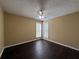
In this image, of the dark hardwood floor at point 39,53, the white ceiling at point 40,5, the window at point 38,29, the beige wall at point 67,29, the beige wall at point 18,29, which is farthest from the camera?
the window at point 38,29

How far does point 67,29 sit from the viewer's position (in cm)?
384

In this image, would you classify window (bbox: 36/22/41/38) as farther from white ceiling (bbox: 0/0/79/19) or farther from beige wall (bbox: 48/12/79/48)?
white ceiling (bbox: 0/0/79/19)

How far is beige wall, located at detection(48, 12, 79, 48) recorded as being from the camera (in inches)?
132

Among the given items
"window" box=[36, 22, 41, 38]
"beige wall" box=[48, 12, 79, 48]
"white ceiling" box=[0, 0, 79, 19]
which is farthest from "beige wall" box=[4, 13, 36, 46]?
"beige wall" box=[48, 12, 79, 48]

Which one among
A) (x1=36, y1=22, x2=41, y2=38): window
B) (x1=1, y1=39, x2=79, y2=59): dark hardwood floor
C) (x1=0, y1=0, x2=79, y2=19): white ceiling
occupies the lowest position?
(x1=1, y1=39, x2=79, y2=59): dark hardwood floor

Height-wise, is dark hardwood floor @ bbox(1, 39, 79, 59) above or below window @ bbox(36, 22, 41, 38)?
below

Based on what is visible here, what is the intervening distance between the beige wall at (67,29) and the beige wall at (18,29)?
6.84ft

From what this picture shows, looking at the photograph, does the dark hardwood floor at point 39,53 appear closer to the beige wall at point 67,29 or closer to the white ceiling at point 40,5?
the beige wall at point 67,29

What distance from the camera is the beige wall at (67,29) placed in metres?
3.34

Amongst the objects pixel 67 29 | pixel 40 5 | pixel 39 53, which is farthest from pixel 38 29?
pixel 40 5

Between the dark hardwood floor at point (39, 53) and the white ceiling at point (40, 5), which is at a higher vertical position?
the white ceiling at point (40, 5)

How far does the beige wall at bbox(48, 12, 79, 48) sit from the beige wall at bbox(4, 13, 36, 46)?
2.08m

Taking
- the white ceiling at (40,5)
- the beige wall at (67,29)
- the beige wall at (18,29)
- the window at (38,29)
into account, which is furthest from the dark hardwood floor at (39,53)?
the window at (38,29)

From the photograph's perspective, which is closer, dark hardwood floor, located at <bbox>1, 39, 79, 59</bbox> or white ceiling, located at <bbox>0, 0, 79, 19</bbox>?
white ceiling, located at <bbox>0, 0, 79, 19</bbox>
